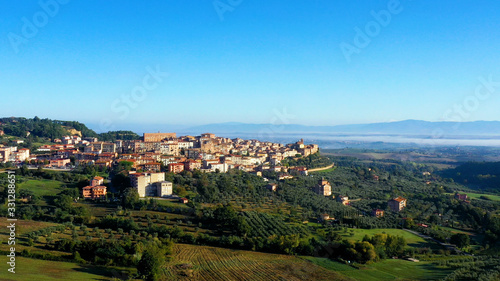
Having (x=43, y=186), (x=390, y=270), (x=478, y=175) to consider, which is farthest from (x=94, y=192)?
(x=478, y=175)

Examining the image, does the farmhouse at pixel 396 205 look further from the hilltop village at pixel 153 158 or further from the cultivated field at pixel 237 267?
the cultivated field at pixel 237 267

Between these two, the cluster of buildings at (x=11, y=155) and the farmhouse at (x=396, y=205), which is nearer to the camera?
the farmhouse at (x=396, y=205)

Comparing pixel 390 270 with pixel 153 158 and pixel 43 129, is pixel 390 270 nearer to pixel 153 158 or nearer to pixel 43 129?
pixel 153 158

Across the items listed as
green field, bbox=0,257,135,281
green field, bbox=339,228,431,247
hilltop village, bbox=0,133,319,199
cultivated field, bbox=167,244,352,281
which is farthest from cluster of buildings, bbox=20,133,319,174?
green field, bbox=0,257,135,281

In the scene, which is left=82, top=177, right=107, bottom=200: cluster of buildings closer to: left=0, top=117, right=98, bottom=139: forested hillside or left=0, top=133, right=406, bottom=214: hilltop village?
left=0, top=133, right=406, bottom=214: hilltop village

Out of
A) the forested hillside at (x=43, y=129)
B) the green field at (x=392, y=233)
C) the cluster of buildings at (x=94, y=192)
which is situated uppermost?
the forested hillside at (x=43, y=129)

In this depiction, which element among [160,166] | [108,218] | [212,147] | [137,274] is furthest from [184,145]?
[137,274]

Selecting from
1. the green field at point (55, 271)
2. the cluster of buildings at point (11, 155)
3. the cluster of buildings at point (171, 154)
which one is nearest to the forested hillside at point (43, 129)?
the cluster of buildings at point (171, 154)

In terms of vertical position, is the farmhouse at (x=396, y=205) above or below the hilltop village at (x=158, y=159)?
below
